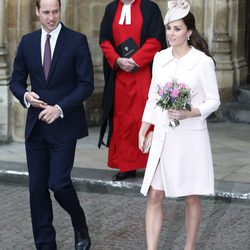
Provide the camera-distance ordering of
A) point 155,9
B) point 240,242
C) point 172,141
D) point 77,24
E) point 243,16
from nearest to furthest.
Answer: point 172,141, point 240,242, point 155,9, point 77,24, point 243,16

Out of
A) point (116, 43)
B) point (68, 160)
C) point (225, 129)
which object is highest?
point (116, 43)

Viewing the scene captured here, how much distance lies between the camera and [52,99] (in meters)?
6.25

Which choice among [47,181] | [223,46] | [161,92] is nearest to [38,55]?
[47,181]

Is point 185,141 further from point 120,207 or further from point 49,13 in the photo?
point 120,207

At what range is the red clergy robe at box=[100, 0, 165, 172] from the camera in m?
8.43

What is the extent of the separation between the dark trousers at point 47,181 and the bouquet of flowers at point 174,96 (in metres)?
0.81

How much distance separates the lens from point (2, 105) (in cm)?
1054

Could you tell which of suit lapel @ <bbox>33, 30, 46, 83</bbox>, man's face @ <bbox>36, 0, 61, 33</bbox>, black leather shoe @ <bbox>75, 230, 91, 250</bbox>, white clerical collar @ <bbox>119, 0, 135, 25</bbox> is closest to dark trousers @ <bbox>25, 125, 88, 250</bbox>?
black leather shoe @ <bbox>75, 230, 91, 250</bbox>

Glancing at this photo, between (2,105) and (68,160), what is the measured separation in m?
4.40

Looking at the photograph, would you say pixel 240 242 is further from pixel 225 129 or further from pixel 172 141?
pixel 225 129

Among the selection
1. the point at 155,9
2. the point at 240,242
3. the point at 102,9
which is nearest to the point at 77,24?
the point at 102,9

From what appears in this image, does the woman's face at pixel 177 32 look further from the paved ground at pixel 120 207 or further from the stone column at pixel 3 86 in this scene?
the stone column at pixel 3 86

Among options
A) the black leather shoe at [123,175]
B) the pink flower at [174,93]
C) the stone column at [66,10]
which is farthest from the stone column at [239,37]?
the pink flower at [174,93]

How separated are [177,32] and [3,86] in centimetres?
484
